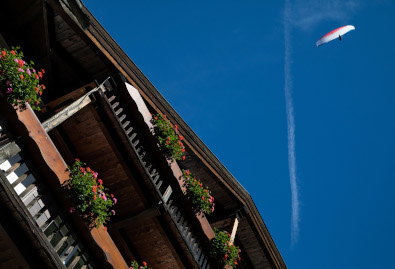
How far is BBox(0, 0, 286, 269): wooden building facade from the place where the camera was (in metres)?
6.81

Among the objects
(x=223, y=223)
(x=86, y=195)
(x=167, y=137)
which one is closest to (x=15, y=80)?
(x=86, y=195)

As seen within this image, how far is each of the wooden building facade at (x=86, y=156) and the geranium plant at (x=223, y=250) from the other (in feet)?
0.94

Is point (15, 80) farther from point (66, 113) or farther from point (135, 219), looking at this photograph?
point (135, 219)

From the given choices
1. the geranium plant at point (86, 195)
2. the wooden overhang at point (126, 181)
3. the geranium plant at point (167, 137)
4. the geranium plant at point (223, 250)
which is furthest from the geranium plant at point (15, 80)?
the geranium plant at point (223, 250)

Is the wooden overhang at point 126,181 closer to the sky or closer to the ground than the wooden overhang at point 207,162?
closer to the ground

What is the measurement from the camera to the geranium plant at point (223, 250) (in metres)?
11.6

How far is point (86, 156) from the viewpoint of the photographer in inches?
396

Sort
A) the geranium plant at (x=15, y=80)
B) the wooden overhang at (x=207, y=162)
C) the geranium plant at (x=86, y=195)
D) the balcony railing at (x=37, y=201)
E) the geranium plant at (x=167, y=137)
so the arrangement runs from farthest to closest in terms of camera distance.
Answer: the geranium plant at (x=167, y=137) < the wooden overhang at (x=207, y=162) < the geranium plant at (x=86, y=195) < the geranium plant at (x=15, y=80) < the balcony railing at (x=37, y=201)

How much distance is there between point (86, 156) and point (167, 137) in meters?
2.22

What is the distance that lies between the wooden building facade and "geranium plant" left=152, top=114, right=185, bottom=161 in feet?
0.70

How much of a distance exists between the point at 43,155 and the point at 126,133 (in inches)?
113

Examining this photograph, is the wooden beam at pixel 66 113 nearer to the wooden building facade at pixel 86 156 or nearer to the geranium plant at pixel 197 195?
the wooden building facade at pixel 86 156

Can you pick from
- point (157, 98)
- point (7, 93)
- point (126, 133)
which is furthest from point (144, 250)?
point (7, 93)

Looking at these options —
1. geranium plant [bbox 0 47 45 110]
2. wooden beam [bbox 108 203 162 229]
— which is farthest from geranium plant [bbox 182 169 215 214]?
geranium plant [bbox 0 47 45 110]
